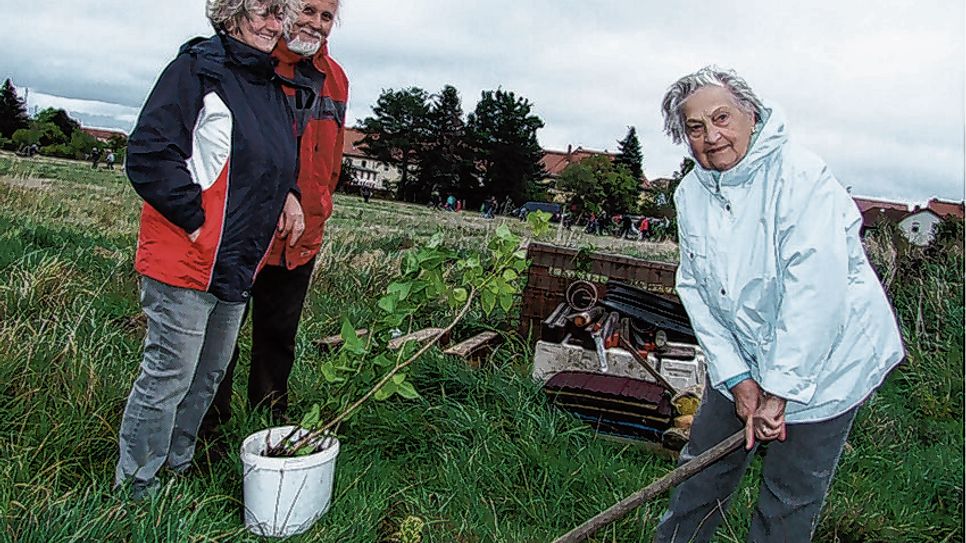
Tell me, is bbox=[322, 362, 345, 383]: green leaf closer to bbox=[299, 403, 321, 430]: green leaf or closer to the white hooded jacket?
bbox=[299, 403, 321, 430]: green leaf

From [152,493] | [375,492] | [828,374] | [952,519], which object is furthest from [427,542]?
[952,519]

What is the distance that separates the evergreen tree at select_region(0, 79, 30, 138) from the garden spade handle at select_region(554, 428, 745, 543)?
194 ft

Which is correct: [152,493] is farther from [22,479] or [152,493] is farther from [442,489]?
[442,489]

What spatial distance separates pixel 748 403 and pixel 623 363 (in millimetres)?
2274

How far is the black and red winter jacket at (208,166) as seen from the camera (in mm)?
2398

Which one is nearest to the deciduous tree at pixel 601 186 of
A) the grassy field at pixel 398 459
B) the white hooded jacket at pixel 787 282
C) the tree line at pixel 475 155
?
the tree line at pixel 475 155

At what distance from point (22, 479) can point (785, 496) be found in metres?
2.43

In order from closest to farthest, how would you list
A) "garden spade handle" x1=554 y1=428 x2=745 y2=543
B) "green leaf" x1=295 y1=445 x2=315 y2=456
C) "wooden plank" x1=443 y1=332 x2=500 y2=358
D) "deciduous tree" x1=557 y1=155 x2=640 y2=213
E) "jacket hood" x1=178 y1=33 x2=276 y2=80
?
1. "garden spade handle" x1=554 y1=428 x2=745 y2=543
2. "jacket hood" x1=178 y1=33 x2=276 y2=80
3. "green leaf" x1=295 y1=445 x2=315 y2=456
4. "wooden plank" x1=443 y1=332 x2=500 y2=358
5. "deciduous tree" x1=557 y1=155 x2=640 y2=213

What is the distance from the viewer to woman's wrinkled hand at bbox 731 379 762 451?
233cm

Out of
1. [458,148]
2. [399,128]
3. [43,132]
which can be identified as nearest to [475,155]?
[458,148]

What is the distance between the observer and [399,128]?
65250 millimetres

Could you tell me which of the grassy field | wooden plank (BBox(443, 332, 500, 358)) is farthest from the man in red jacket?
wooden plank (BBox(443, 332, 500, 358))

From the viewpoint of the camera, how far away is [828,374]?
7.41 ft

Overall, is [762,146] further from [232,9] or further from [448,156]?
[448,156]
